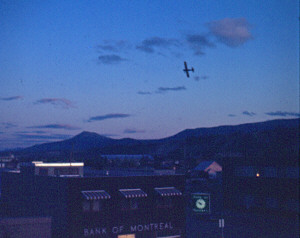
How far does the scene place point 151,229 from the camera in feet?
111

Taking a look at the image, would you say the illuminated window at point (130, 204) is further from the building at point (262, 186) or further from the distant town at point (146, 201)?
the building at point (262, 186)

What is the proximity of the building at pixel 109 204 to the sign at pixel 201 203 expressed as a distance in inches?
202

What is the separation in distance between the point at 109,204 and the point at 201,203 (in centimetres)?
1367

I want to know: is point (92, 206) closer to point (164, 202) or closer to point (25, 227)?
point (25, 227)

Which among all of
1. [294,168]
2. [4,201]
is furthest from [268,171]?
[4,201]

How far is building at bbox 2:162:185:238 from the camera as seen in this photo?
3050 centimetres

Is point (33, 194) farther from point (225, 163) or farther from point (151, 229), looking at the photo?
point (225, 163)

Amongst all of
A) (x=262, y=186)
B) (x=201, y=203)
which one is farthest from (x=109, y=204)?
(x=262, y=186)

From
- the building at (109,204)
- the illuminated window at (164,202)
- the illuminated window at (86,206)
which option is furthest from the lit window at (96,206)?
the illuminated window at (164,202)

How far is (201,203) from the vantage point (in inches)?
1619

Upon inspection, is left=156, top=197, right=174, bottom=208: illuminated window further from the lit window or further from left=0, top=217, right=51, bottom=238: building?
left=0, top=217, right=51, bottom=238: building

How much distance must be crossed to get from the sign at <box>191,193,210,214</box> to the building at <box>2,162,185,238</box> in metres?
5.12

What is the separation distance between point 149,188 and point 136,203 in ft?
6.57

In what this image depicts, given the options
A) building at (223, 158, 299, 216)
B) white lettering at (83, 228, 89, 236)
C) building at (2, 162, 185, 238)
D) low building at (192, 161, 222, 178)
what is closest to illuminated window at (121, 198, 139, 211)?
building at (2, 162, 185, 238)
